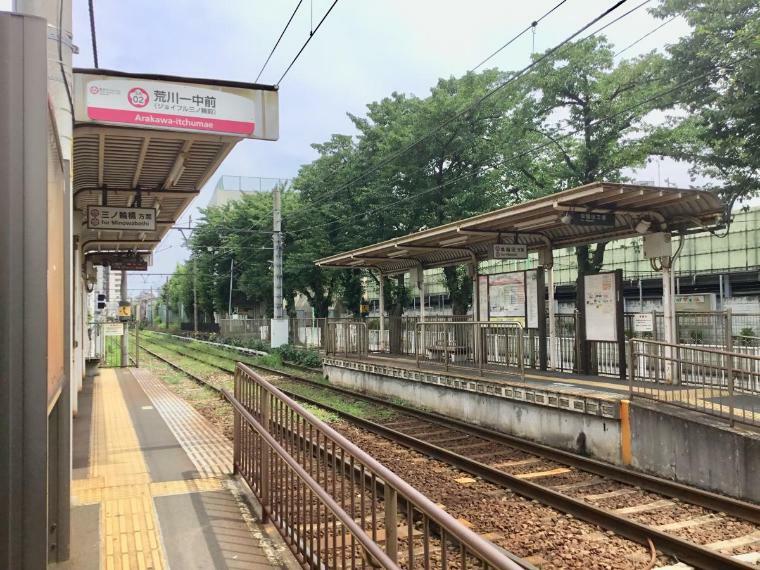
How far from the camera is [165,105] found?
623 centimetres

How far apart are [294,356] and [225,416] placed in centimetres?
1234

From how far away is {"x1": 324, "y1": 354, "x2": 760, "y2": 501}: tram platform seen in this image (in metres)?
6.84

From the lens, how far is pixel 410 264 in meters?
17.9

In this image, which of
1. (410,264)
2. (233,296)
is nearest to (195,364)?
(410,264)

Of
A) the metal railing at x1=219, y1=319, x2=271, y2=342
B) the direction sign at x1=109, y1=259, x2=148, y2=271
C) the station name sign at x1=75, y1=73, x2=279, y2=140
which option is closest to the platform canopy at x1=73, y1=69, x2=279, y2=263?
the station name sign at x1=75, y1=73, x2=279, y2=140

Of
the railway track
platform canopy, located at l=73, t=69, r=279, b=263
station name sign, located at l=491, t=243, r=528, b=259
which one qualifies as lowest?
the railway track

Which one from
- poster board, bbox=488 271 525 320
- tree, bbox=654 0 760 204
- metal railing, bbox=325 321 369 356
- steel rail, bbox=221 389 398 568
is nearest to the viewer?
steel rail, bbox=221 389 398 568

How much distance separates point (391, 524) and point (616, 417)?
6.30m

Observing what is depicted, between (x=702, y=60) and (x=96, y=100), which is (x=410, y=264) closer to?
(x=702, y=60)

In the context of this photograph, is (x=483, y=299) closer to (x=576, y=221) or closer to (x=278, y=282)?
(x=576, y=221)

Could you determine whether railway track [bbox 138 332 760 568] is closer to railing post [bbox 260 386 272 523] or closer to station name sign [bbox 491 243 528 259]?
railing post [bbox 260 386 272 523]

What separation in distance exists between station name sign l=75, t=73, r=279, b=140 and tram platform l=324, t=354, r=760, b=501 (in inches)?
227

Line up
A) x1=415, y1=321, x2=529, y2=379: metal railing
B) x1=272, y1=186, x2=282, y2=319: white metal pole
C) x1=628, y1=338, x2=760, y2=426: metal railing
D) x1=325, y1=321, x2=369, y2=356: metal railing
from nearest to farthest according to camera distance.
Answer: x1=628, y1=338, x2=760, y2=426: metal railing, x1=415, y1=321, x2=529, y2=379: metal railing, x1=325, y1=321, x2=369, y2=356: metal railing, x1=272, y1=186, x2=282, y2=319: white metal pole

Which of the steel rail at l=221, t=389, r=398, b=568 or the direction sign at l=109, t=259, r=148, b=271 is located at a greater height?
the direction sign at l=109, t=259, r=148, b=271
